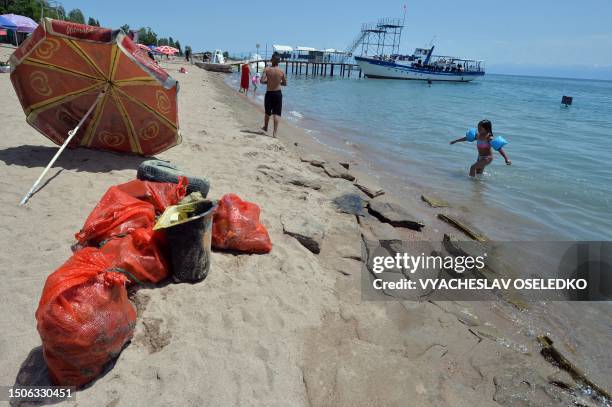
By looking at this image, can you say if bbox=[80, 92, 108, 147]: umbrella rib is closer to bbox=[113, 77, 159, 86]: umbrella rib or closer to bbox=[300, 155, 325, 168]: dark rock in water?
bbox=[113, 77, 159, 86]: umbrella rib

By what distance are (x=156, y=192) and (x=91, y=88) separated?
6.69 ft

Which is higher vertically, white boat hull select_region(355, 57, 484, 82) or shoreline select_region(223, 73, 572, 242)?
white boat hull select_region(355, 57, 484, 82)

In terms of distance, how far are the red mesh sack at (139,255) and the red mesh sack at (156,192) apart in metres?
0.64

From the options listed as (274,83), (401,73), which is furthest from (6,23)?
(401,73)

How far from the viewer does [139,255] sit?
8.83 feet

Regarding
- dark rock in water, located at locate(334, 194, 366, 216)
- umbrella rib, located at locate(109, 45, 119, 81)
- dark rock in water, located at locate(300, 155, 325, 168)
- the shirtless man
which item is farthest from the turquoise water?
umbrella rib, located at locate(109, 45, 119, 81)

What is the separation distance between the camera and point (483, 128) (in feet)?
25.8

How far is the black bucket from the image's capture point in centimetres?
265

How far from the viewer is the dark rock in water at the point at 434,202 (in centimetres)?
648

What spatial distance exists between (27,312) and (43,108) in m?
3.17

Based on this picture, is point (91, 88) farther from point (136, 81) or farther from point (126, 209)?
point (126, 209)

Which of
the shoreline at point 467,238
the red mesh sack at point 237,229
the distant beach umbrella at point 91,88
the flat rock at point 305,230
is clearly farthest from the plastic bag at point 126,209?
the shoreline at point 467,238

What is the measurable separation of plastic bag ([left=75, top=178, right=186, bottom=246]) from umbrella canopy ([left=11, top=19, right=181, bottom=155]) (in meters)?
1.59

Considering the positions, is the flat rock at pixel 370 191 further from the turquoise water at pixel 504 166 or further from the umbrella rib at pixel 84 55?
the umbrella rib at pixel 84 55
